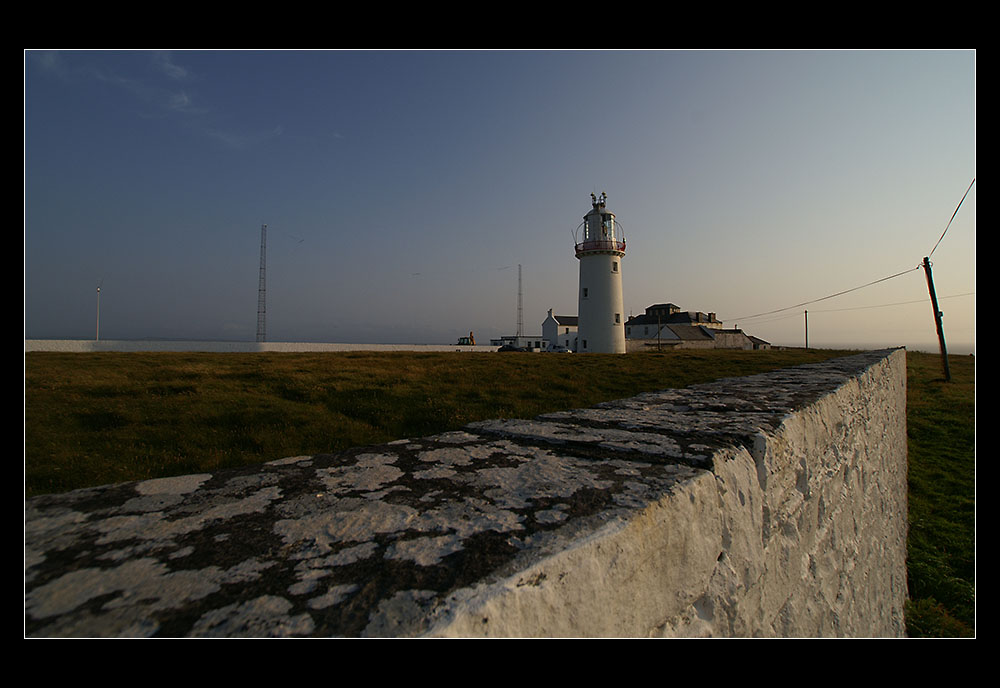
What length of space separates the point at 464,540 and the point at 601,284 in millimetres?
31848

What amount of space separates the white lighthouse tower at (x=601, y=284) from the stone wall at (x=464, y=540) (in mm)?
29833

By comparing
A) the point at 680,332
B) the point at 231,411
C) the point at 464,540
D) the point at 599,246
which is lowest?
the point at 231,411

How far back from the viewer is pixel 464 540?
112cm

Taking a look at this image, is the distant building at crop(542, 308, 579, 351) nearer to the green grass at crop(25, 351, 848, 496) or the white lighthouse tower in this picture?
the white lighthouse tower

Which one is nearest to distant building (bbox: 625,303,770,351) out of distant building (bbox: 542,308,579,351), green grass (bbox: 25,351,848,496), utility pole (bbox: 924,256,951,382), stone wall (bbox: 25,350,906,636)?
distant building (bbox: 542,308,579,351)

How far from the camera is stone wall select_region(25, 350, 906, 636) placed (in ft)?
2.88

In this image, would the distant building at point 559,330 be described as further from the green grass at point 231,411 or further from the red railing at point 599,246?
the green grass at point 231,411

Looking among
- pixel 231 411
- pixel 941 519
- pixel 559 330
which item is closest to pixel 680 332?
pixel 559 330

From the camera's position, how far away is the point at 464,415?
214 inches

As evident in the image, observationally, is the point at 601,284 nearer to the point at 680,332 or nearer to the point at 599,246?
the point at 599,246

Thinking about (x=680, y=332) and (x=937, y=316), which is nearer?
(x=937, y=316)
